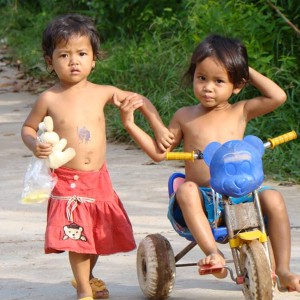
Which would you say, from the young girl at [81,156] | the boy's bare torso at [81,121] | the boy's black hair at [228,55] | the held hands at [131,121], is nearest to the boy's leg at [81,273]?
the young girl at [81,156]

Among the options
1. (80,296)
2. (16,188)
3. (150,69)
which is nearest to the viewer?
(80,296)

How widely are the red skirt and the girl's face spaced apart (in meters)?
0.63

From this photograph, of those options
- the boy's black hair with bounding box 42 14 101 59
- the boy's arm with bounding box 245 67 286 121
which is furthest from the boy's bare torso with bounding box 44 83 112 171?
the boy's arm with bounding box 245 67 286 121

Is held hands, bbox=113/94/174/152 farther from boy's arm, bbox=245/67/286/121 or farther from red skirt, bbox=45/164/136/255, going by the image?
boy's arm, bbox=245/67/286/121

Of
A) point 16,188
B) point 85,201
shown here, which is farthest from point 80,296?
point 16,188

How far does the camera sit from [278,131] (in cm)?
849

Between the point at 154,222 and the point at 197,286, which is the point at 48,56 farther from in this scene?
the point at 154,222

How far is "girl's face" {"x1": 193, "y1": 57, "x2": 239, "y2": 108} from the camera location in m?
4.95

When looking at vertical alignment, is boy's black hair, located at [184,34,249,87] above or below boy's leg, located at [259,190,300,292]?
above

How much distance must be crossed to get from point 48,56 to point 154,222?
1.88 m

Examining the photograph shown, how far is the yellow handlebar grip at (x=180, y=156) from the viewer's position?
4645mm

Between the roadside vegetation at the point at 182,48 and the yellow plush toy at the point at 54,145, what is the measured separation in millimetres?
2249

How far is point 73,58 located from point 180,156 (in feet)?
2.57

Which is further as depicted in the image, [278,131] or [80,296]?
[278,131]
